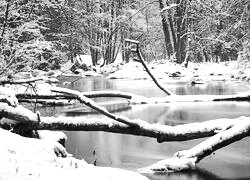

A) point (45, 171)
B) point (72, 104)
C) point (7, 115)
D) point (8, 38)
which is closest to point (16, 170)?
point (45, 171)

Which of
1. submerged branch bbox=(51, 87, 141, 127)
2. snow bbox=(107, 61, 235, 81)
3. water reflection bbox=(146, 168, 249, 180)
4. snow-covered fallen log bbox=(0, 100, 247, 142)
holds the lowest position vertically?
water reflection bbox=(146, 168, 249, 180)

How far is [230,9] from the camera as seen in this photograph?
15.5 metres

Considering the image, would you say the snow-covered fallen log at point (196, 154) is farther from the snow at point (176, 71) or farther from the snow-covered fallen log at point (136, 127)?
the snow at point (176, 71)

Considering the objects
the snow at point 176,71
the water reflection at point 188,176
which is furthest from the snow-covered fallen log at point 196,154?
the snow at point 176,71

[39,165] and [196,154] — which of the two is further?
[196,154]

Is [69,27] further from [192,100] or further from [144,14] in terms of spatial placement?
[144,14]

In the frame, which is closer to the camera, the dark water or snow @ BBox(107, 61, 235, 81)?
the dark water

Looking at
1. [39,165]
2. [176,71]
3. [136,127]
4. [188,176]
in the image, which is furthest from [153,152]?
[176,71]

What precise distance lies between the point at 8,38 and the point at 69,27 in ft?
18.7

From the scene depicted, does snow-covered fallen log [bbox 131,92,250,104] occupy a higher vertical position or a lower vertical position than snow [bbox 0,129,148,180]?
higher

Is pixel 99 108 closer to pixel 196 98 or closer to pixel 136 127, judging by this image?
pixel 136 127

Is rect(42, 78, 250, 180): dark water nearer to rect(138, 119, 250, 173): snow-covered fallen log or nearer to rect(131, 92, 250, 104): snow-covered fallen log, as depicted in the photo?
rect(138, 119, 250, 173): snow-covered fallen log

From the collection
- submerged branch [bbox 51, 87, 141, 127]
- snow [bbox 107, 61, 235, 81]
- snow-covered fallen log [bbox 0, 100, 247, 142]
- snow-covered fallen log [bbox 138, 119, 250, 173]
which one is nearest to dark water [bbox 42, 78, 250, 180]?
snow-covered fallen log [bbox 138, 119, 250, 173]

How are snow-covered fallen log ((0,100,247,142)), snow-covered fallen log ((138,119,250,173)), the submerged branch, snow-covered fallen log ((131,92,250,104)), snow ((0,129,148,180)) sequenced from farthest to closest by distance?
snow-covered fallen log ((131,92,250,104))
snow-covered fallen log ((0,100,247,142))
the submerged branch
snow-covered fallen log ((138,119,250,173))
snow ((0,129,148,180))
